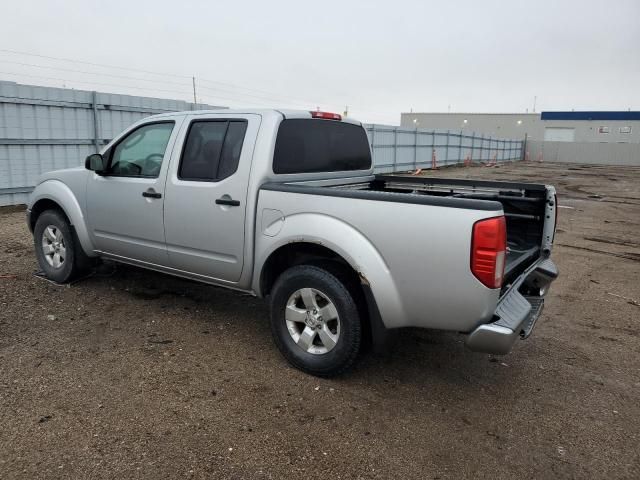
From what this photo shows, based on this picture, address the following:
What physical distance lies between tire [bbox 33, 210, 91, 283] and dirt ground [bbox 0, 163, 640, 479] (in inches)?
9.7

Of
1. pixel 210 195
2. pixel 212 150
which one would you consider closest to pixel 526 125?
pixel 212 150

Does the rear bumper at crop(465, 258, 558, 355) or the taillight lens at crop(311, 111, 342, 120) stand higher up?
the taillight lens at crop(311, 111, 342, 120)

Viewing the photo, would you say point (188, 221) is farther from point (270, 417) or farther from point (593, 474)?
point (593, 474)

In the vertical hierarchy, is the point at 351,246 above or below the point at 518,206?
below

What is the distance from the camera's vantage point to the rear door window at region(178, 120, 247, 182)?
12.8 feet

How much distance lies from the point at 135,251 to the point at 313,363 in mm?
2091

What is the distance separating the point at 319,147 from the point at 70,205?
2620 millimetres

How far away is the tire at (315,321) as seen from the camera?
3277 millimetres

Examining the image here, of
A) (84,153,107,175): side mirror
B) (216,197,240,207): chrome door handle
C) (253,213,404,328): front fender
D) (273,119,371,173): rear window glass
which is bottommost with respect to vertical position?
(253,213,404,328): front fender

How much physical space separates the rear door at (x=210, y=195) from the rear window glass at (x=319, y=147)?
10.0 inches

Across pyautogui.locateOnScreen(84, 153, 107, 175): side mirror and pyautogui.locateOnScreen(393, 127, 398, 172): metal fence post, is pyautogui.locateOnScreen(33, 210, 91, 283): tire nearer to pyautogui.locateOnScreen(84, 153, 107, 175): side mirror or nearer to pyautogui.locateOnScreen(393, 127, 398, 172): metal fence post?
pyautogui.locateOnScreen(84, 153, 107, 175): side mirror

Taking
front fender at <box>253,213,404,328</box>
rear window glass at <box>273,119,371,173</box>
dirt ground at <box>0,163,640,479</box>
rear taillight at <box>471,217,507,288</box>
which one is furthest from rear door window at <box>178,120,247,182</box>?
rear taillight at <box>471,217,507,288</box>

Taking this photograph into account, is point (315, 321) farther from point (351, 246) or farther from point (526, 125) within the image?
point (526, 125)

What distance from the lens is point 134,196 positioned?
14.5 feet
